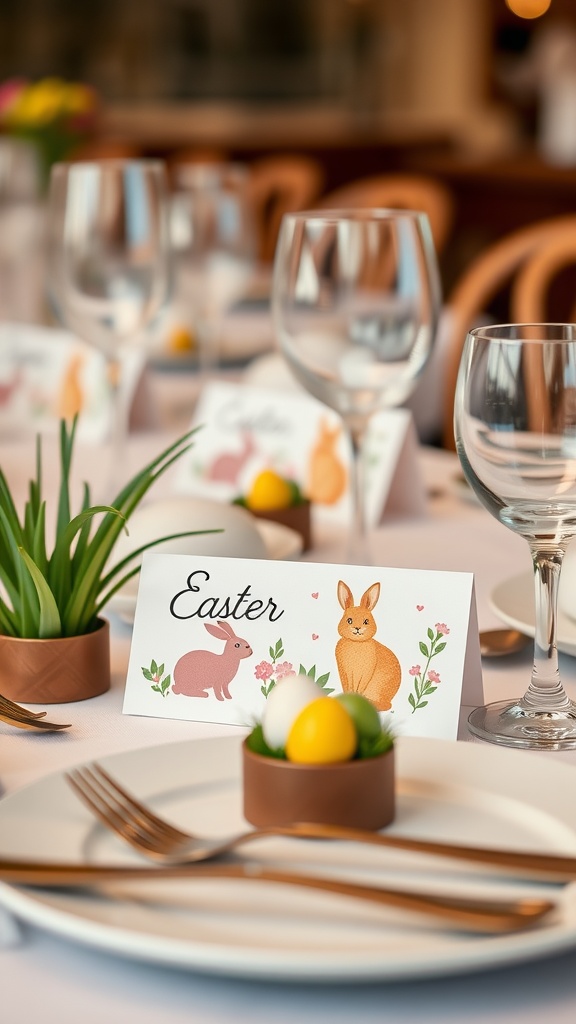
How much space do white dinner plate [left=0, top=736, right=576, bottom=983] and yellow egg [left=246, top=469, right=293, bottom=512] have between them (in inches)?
15.8

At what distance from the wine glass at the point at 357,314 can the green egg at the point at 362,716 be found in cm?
36

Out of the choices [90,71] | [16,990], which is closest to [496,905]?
[16,990]

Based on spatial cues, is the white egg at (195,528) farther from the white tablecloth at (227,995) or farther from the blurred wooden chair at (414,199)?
the blurred wooden chair at (414,199)

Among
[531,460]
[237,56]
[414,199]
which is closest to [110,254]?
[531,460]

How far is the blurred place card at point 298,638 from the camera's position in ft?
2.05

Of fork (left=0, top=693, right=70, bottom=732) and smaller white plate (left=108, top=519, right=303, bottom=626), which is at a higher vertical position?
smaller white plate (left=108, top=519, right=303, bottom=626)

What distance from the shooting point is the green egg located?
0.51 meters

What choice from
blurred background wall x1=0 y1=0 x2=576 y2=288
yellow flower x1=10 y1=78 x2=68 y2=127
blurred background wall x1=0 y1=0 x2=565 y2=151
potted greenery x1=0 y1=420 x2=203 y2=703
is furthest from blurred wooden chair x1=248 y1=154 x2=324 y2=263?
blurred background wall x1=0 y1=0 x2=565 y2=151

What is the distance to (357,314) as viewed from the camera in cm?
85

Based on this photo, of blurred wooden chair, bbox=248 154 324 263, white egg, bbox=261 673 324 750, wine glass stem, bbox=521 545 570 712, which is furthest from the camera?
blurred wooden chair, bbox=248 154 324 263

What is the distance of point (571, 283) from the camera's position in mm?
3896

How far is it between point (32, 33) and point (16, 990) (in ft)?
27.4

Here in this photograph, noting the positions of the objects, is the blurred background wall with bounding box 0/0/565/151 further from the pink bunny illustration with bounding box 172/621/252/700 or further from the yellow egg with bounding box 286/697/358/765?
the yellow egg with bounding box 286/697/358/765

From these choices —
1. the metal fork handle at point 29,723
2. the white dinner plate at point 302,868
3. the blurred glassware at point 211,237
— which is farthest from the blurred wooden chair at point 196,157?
the white dinner plate at point 302,868
